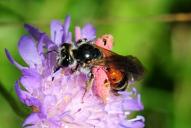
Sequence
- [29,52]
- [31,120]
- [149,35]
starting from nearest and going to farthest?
[31,120], [29,52], [149,35]

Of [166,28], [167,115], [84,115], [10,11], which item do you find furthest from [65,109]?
[166,28]

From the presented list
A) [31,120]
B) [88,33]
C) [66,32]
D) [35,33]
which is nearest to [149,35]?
[88,33]

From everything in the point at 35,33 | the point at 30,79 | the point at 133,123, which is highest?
the point at 35,33

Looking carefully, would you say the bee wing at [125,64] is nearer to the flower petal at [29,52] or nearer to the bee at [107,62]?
the bee at [107,62]

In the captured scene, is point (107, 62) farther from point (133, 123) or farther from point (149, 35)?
point (149, 35)

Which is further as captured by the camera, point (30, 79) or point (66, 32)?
point (66, 32)

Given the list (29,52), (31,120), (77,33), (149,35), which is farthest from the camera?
(149,35)

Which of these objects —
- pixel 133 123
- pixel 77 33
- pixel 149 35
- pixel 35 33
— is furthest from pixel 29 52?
pixel 149 35

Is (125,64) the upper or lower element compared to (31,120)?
upper

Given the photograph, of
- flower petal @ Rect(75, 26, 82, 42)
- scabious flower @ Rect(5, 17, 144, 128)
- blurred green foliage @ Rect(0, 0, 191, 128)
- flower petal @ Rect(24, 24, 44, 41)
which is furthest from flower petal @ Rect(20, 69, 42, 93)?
blurred green foliage @ Rect(0, 0, 191, 128)
